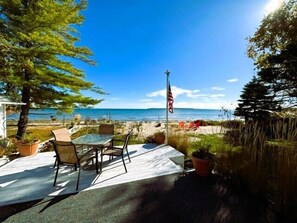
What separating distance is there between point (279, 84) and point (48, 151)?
30.3 ft

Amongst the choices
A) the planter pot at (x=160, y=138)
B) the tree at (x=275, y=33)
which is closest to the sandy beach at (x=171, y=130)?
the planter pot at (x=160, y=138)

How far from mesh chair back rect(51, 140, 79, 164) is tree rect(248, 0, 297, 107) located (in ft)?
25.7

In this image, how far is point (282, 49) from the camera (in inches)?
297

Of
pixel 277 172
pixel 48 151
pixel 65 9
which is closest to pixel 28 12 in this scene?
pixel 65 9

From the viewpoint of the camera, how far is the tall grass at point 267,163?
6.84 feet

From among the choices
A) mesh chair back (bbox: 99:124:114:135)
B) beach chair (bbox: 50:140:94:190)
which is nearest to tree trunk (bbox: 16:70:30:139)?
mesh chair back (bbox: 99:124:114:135)

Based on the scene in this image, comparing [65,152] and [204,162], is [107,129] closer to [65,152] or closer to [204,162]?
[65,152]

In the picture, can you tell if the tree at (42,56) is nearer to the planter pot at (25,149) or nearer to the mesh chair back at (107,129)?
the planter pot at (25,149)

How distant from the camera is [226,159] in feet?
10.2

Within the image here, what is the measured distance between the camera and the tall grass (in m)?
2.09

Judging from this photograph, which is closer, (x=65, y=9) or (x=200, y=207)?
(x=200, y=207)

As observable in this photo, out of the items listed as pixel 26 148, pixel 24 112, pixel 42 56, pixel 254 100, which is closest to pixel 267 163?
pixel 26 148

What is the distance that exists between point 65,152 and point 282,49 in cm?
935

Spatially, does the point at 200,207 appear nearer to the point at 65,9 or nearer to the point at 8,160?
the point at 8,160
